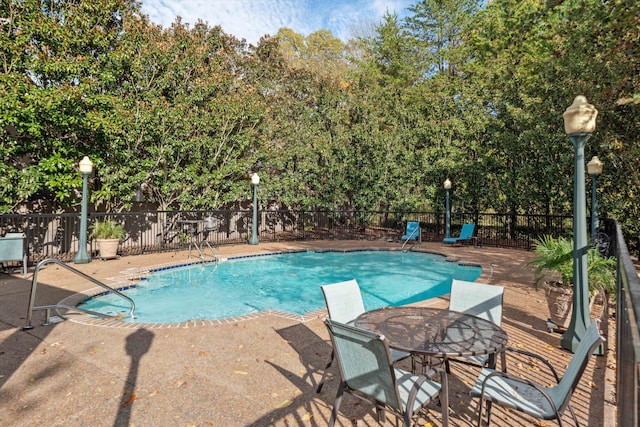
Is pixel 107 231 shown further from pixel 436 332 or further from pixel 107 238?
pixel 436 332

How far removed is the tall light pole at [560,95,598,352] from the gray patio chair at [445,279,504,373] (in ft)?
3.82

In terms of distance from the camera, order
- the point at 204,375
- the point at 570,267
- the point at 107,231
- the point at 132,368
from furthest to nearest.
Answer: the point at 107,231 < the point at 570,267 < the point at 132,368 < the point at 204,375

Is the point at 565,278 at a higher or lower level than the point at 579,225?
lower

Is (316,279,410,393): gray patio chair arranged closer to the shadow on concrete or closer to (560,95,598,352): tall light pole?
the shadow on concrete

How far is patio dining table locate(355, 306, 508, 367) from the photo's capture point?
237 centimetres

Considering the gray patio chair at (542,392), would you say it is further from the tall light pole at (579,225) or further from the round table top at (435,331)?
the tall light pole at (579,225)

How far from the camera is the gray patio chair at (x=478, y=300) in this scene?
3406mm

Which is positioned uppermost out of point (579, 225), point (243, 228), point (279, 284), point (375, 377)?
point (579, 225)

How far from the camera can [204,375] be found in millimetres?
3230

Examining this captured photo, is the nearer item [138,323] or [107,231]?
[138,323]

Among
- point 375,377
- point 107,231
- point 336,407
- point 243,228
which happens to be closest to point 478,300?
point 375,377

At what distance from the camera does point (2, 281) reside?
22.4 ft

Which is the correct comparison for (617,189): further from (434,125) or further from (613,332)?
(613,332)

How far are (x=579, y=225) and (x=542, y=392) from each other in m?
2.64
